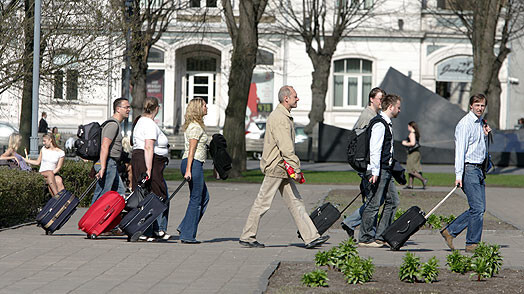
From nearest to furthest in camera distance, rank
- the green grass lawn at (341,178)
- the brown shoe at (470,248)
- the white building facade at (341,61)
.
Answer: the brown shoe at (470,248) → the green grass lawn at (341,178) → the white building facade at (341,61)

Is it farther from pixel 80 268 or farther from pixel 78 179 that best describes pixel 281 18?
pixel 80 268

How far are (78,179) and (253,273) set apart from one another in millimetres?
7209

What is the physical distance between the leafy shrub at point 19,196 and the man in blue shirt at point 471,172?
5644 millimetres

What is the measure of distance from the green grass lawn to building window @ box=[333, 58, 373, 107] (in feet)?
52.9

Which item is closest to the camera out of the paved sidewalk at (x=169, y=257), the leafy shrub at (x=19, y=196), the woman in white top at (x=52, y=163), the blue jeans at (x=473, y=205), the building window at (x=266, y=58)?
the paved sidewalk at (x=169, y=257)

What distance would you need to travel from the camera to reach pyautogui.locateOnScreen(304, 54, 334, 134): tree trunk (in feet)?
124

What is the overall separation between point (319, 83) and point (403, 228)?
28.1 meters

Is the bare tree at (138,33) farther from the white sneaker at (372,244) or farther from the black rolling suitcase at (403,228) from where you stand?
the black rolling suitcase at (403,228)

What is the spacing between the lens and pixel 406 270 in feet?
26.2

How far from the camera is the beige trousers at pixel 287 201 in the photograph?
1034 centimetres

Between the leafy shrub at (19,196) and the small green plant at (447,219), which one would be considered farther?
the small green plant at (447,219)

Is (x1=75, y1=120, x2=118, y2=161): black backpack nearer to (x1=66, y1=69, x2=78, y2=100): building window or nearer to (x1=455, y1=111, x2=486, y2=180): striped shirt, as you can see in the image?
(x1=455, y1=111, x2=486, y2=180): striped shirt

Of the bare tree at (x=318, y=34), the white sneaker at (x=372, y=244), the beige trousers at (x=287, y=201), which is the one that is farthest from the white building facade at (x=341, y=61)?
the beige trousers at (x=287, y=201)

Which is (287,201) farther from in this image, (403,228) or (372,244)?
(403,228)
